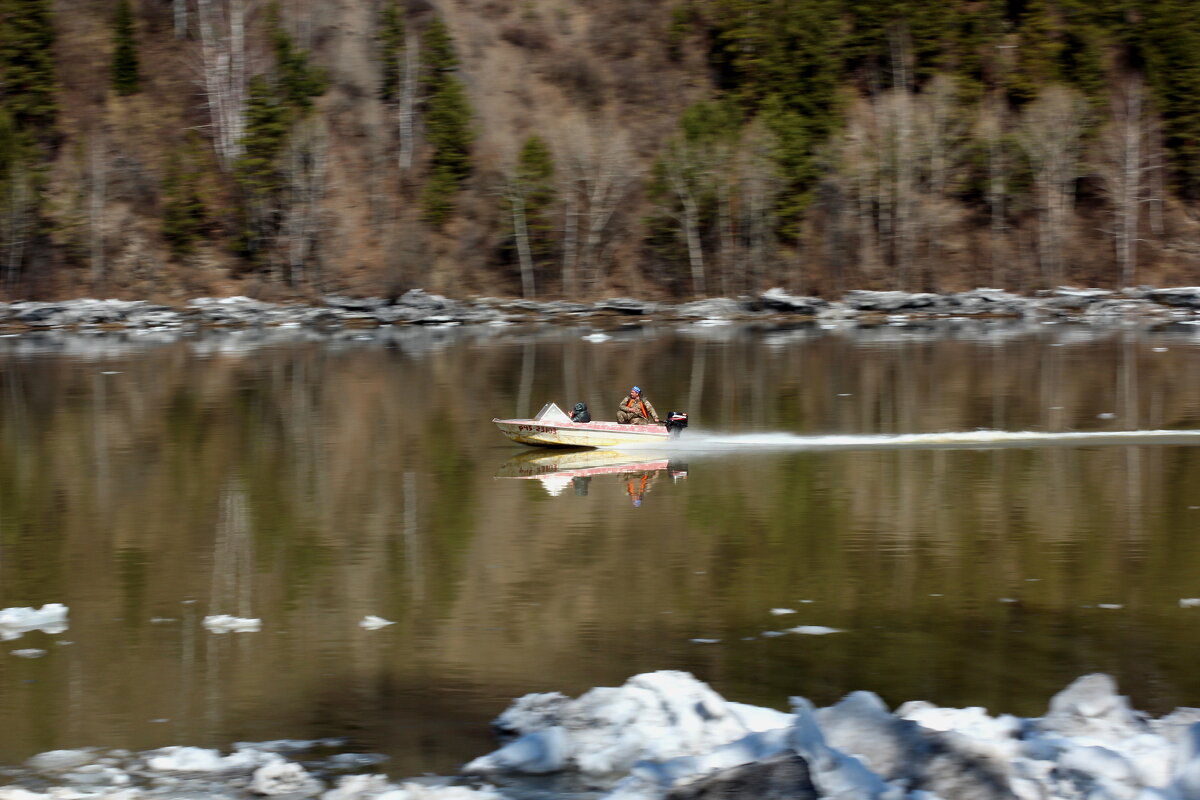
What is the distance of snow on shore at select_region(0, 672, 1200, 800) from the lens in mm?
10484

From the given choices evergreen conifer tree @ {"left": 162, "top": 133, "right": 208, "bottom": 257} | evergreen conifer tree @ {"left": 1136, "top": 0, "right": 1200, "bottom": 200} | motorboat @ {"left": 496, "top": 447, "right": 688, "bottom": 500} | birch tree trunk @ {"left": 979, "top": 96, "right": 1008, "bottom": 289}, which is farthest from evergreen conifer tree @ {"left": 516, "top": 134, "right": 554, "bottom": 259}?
motorboat @ {"left": 496, "top": 447, "right": 688, "bottom": 500}

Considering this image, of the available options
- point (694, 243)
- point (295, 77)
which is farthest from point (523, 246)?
point (295, 77)

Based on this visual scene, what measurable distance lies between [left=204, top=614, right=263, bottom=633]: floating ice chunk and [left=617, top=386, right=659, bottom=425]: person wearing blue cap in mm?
14951

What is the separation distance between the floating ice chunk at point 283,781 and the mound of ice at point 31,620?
5911 mm

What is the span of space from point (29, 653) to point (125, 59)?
90.3 metres

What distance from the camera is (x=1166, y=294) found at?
267 feet

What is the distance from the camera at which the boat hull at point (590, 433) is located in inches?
1201

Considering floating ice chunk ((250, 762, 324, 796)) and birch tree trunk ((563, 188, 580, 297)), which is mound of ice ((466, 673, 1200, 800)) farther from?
birch tree trunk ((563, 188, 580, 297))

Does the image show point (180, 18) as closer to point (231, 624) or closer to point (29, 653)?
point (231, 624)

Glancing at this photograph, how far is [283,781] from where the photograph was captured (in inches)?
452

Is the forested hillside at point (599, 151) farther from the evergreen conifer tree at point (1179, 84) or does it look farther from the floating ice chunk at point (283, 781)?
the floating ice chunk at point (283, 781)

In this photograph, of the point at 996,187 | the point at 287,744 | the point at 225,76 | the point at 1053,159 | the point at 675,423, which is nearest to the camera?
the point at 287,744

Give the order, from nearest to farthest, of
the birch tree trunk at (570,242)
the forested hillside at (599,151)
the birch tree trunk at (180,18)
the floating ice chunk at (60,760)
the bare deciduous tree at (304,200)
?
the floating ice chunk at (60,760) → the birch tree trunk at (570,242) → the forested hillside at (599,151) → the bare deciduous tree at (304,200) → the birch tree trunk at (180,18)

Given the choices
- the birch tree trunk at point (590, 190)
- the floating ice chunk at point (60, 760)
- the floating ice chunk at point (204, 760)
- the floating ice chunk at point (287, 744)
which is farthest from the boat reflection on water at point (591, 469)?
the birch tree trunk at point (590, 190)
